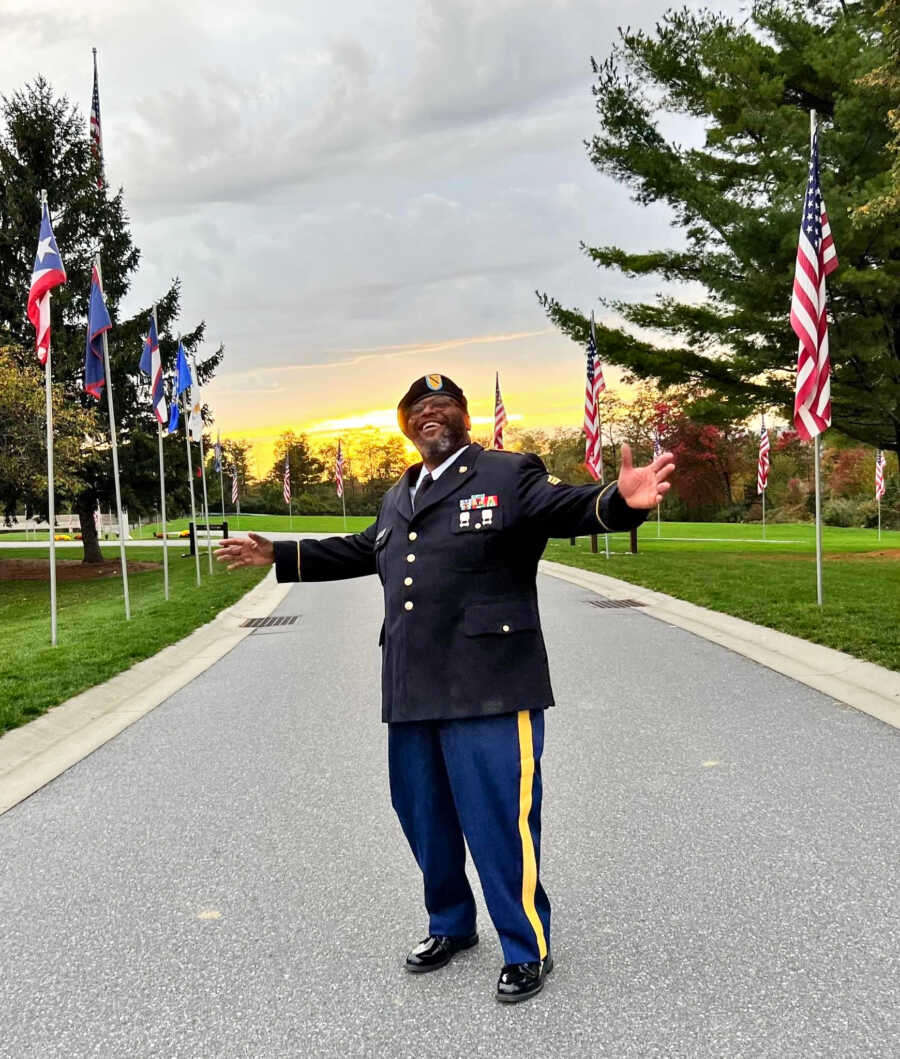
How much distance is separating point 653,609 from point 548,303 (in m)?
12.5

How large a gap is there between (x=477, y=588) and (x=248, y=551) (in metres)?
1.10

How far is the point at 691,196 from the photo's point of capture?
19.8 m

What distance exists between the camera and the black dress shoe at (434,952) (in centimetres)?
321

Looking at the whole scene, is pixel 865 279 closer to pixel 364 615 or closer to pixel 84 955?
pixel 364 615

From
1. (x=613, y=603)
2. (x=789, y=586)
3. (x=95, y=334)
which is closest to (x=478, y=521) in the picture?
(x=613, y=603)

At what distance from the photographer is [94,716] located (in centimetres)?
771

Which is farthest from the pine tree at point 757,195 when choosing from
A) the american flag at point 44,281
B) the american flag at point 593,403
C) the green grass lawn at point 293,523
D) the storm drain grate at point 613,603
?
the green grass lawn at point 293,523

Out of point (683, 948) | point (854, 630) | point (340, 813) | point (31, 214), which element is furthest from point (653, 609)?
point (31, 214)

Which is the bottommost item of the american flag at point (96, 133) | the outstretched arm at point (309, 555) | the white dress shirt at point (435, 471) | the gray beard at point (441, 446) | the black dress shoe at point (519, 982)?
the black dress shoe at point (519, 982)

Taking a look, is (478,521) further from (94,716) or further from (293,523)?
(293,523)

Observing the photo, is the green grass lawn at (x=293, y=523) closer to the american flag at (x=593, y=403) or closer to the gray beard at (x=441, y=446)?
the american flag at (x=593, y=403)

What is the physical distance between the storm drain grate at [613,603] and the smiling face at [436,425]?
11544 millimetres

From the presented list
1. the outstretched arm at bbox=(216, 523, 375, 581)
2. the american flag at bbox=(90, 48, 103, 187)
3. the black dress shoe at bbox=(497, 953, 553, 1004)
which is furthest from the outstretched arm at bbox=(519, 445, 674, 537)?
the american flag at bbox=(90, 48, 103, 187)

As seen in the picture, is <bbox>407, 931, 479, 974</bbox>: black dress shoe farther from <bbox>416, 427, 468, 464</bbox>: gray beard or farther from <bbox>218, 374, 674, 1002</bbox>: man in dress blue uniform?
<bbox>416, 427, 468, 464</bbox>: gray beard
